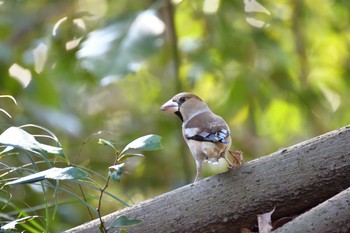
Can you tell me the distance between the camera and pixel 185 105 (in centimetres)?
226

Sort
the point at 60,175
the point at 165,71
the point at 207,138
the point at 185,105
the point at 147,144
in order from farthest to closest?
the point at 165,71
the point at 185,105
the point at 207,138
the point at 147,144
the point at 60,175

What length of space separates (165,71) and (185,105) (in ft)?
8.23

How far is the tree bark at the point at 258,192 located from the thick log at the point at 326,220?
0.38 ft

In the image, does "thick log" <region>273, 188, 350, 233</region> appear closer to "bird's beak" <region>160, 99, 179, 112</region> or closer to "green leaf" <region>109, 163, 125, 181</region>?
"green leaf" <region>109, 163, 125, 181</region>

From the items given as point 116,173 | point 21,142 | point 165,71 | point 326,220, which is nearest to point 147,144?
point 116,173

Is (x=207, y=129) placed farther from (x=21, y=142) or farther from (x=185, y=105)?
(x=21, y=142)

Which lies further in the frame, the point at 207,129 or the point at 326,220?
the point at 207,129

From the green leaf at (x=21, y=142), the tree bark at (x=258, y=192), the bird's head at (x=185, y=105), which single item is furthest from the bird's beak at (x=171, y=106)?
the green leaf at (x=21, y=142)

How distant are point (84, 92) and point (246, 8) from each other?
1281 millimetres

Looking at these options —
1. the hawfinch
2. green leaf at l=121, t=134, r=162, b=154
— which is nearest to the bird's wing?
the hawfinch

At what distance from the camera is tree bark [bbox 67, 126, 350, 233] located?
1613 millimetres

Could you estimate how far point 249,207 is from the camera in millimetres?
1627

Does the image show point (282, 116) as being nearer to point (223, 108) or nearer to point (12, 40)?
point (223, 108)

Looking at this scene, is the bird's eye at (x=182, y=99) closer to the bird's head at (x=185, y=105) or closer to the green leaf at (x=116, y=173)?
the bird's head at (x=185, y=105)
